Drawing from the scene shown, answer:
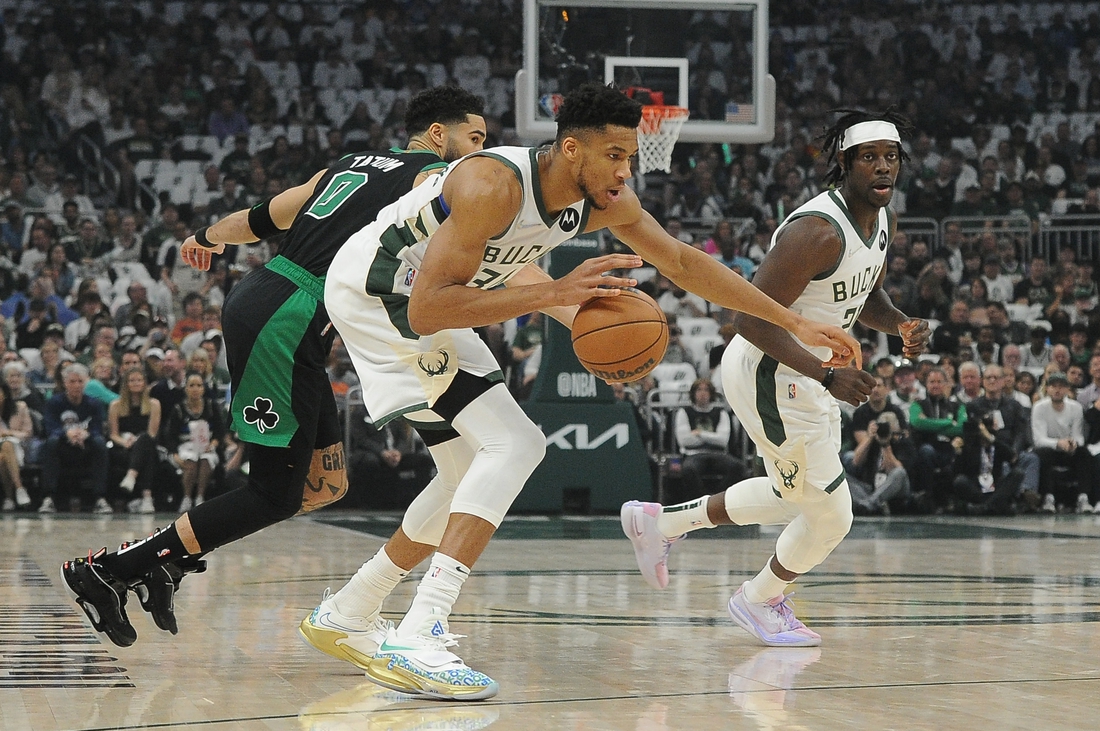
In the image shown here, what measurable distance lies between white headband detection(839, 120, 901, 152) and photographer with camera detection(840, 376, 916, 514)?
7.05m

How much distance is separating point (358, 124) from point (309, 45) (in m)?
2.24

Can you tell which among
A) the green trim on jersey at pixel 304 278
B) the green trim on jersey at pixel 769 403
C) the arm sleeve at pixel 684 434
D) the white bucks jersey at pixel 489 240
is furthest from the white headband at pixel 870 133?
the arm sleeve at pixel 684 434

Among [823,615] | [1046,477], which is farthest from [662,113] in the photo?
[823,615]

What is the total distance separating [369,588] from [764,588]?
1491 millimetres

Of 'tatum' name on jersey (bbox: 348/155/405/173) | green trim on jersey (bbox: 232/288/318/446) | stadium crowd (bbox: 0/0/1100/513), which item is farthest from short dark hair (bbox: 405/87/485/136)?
stadium crowd (bbox: 0/0/1100/513)

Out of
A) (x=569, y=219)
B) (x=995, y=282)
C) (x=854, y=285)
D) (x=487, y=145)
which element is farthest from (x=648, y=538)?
(x=487, y=145)

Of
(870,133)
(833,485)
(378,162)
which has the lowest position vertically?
(833,485)

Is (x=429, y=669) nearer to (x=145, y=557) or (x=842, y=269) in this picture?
(x=145, y=557)

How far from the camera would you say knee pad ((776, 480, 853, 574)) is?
5.08 metres

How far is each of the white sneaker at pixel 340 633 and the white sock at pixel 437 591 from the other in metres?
0.53

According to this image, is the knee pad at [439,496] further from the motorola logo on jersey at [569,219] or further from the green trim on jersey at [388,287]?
the motorola logo on jersey at [569,219]

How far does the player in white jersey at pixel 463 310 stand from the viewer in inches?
151

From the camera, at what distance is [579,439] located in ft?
38.4

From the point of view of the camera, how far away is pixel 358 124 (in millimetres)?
18203
